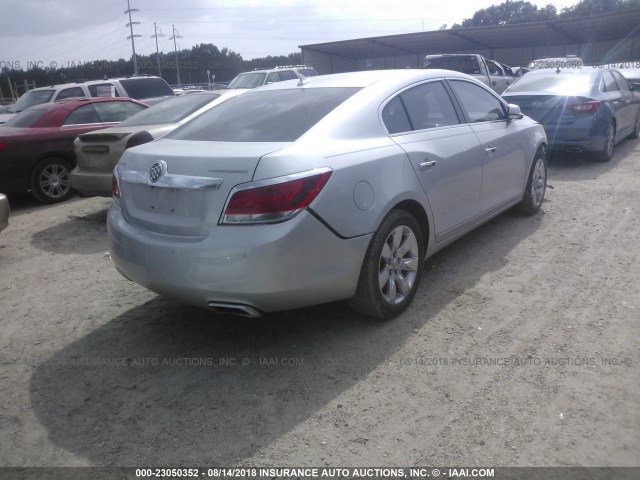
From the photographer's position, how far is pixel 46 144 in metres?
8.02

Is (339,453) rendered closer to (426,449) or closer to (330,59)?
(426,449)

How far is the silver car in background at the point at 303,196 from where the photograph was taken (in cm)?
307

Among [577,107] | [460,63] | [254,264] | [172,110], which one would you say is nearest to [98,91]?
[172,110]

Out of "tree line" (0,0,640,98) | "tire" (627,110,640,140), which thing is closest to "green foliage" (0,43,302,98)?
"tree line" (0,0,640,98)

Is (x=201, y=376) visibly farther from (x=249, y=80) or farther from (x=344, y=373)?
(x=249, y=80)

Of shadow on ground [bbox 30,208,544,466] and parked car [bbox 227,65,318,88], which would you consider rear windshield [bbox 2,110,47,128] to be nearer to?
shadow on ground [bbox 30,208,544,466]

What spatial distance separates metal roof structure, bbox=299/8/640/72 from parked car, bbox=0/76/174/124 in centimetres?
2090

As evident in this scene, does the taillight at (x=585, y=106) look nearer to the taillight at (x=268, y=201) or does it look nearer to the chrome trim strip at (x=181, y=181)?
the taillight at (x=268, y=201)

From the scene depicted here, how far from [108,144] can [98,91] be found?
235 inches

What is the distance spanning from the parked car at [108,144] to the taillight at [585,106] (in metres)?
5.06

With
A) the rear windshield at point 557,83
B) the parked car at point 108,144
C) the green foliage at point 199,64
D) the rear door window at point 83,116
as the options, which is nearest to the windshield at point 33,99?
the rear door window at point 83,116

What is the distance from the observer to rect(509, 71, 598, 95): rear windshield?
8.92 meters

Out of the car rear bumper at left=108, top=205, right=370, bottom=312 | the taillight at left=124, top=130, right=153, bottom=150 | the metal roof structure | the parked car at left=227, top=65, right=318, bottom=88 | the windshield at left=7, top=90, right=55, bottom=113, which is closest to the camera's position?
the car rear bumper at left=108, top=205, right=370, bottom=312

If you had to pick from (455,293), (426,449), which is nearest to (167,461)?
(426,449)
